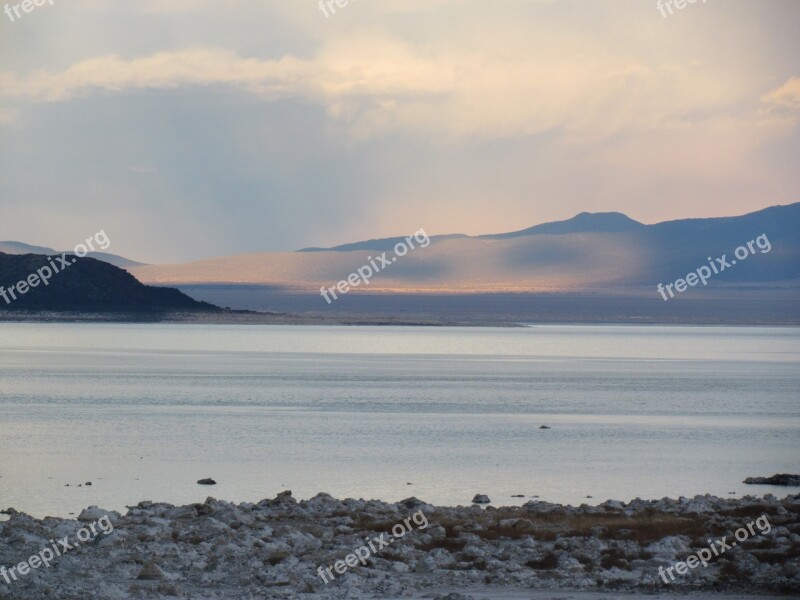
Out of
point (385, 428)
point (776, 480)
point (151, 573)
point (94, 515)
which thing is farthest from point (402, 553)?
point (385, 428)

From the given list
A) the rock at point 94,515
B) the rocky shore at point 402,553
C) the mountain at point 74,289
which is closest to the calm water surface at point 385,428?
the rock at point 94,515

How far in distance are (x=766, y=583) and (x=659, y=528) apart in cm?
370

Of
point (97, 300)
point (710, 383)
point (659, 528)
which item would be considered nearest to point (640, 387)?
point (710, 383)

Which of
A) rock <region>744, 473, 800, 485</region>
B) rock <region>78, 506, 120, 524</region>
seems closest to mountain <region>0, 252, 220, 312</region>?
rock <region>744, 473, 800, 485</region>

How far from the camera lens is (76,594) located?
47.5 feet

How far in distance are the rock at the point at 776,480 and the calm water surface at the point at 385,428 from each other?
1.15 ft

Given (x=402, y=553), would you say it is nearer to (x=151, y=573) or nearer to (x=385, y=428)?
(x=151, y=573)

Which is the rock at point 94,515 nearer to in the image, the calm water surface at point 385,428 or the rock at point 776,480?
the calm water surface at point 385,428

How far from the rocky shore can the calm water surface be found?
4.63 m

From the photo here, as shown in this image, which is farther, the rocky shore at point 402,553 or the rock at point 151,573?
the rock at point 151,573

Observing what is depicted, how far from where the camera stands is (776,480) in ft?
96.8

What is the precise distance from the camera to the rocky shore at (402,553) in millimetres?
15336

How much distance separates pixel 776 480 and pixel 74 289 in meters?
162

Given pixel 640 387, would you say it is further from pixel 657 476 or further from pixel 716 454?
pixel 657 476
